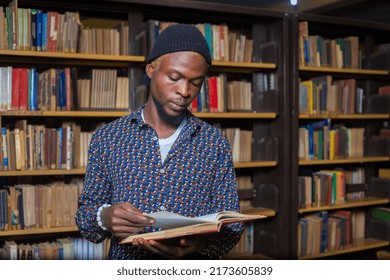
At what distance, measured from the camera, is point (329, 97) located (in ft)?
10.7

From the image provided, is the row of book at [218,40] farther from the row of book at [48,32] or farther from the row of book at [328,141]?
the row of book at [328,141]

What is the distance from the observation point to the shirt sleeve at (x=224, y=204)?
4.36 ft

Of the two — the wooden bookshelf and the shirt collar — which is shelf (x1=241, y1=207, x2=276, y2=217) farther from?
the shirt collar

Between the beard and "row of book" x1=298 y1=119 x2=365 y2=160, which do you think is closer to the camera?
the beard

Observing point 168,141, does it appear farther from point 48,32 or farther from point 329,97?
point 329,97

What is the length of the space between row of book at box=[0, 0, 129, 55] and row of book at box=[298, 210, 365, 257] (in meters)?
1.66

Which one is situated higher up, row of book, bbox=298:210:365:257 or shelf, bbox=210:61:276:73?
shelf, bbox=210:61:276:73

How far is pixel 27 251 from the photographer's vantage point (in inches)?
96.5

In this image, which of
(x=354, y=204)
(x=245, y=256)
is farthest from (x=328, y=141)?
(x=245, y=256)

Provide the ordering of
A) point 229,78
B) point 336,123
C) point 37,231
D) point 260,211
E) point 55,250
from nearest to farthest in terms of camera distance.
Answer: point 37,231
point 55,250
point 260,211
point 229,78
point 336,123

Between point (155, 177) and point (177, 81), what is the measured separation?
262 mm

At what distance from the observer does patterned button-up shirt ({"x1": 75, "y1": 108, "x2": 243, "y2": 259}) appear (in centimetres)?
131

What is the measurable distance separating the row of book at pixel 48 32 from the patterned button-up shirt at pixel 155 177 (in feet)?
4.13

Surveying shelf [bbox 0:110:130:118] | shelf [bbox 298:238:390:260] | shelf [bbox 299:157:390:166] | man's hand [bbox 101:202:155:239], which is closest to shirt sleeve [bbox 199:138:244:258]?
man's hand [bbox 101:202:155:239]
